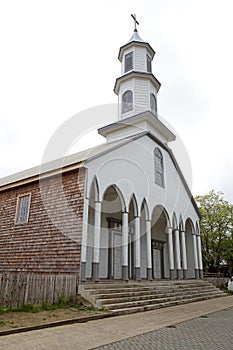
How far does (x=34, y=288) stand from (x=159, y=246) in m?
12.0

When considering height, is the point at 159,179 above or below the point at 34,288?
above

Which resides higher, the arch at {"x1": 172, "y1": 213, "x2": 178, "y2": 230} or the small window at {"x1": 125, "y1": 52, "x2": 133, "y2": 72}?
the small window at {"x1": 125, "y1": 52, "x2": 133, "y2": 72}

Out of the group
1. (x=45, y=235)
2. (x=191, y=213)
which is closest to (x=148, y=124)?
(x=191, y=213)

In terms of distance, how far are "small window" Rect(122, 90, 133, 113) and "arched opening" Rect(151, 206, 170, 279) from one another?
7.43 metres

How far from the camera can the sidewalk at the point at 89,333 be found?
5.12 m

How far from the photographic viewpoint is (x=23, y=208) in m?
14.0

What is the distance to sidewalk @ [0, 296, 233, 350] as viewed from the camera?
5121 millimetres

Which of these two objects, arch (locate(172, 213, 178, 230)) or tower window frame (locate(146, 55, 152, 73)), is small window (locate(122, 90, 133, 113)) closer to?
tower window frame (locate(146, 55, 152, 73))

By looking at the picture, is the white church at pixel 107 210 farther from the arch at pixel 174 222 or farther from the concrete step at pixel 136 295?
the concrete step at pixel 136 295

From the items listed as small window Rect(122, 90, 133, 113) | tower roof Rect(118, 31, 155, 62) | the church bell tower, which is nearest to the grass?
the church bell tower

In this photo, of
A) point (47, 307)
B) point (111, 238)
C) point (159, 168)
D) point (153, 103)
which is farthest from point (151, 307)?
point (153, 103)

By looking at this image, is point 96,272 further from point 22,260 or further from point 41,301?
point 22,260

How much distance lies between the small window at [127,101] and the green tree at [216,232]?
1605 centimetres

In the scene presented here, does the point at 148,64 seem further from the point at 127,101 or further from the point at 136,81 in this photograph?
the point at 127,101
